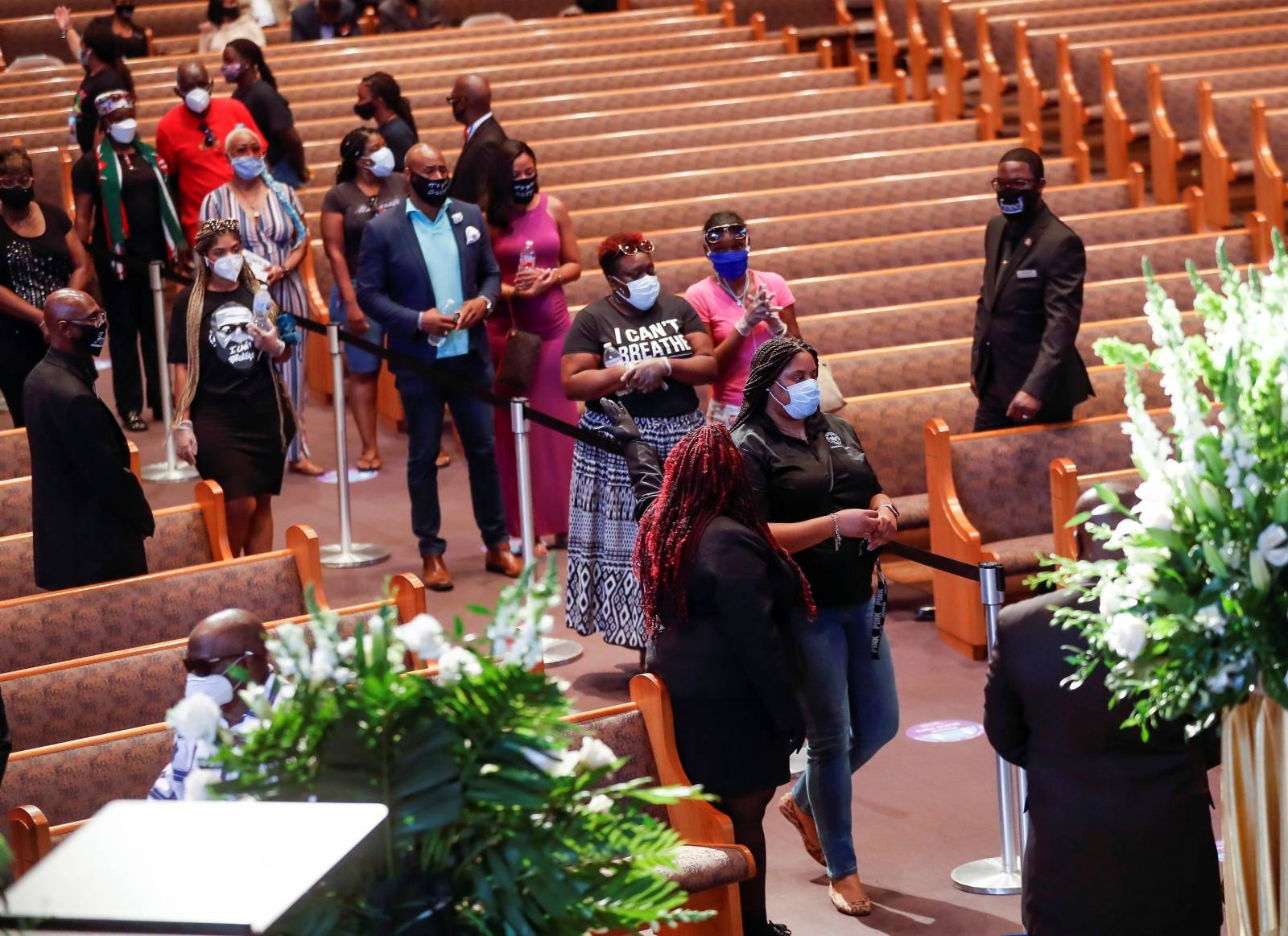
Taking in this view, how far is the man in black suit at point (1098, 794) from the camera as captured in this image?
311 centimetres

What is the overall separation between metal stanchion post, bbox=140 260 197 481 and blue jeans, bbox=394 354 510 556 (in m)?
1.45

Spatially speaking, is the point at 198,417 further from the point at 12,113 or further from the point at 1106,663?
the point at 12,113

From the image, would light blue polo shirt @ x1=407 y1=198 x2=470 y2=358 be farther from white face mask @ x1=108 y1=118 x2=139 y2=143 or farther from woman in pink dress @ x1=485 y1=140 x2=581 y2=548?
white face mask @ x1=108 y1=118 x2=139 y2=143

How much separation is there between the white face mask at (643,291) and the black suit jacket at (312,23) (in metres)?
7.43

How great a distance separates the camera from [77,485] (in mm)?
5023

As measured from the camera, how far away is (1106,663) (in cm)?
278

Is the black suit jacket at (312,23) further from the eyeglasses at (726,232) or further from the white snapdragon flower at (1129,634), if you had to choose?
the white snapdragon flower at (1129,634)

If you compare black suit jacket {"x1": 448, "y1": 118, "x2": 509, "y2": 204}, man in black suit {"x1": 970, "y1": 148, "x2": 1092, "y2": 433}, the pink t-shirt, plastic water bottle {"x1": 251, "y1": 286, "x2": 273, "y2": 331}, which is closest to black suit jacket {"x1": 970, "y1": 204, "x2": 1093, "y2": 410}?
man in black suit {"x1": 970, "y1": 148, "x2": 1092, "y2": 433}

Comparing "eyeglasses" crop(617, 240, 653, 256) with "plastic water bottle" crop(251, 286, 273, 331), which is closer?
"eyeglasses" crop(617, 240, 653, 256)

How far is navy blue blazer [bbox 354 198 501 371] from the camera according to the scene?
6250 mm

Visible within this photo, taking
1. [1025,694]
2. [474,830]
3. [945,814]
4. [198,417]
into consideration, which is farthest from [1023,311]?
[474,830]

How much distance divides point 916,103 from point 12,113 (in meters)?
5.22

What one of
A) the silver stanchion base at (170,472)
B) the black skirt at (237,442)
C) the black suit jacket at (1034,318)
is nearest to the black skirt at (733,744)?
the black skirt at (237,442)

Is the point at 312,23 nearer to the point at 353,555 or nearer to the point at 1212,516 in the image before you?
the point at 353,555
